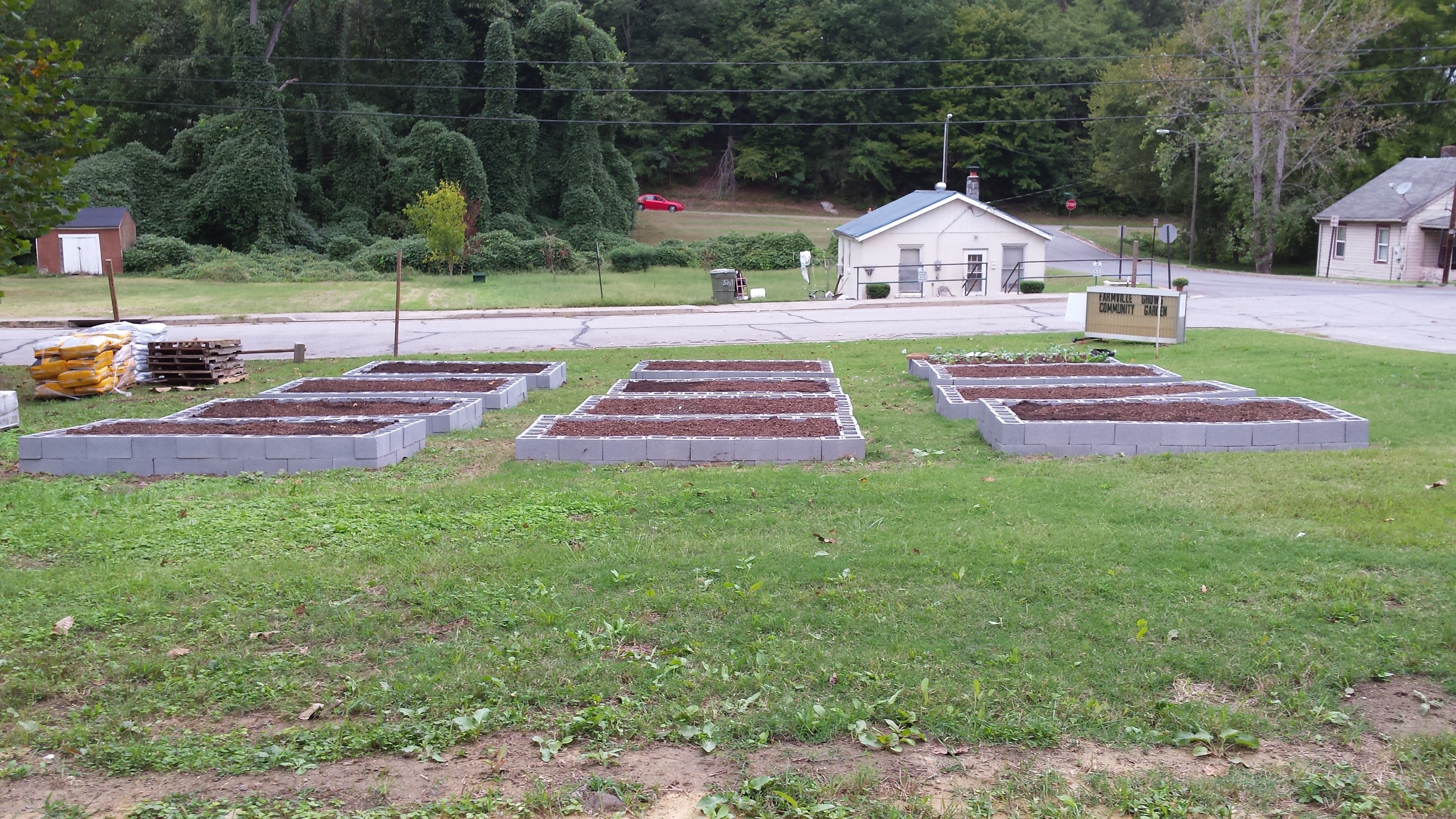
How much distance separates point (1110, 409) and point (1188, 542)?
4.65 metres

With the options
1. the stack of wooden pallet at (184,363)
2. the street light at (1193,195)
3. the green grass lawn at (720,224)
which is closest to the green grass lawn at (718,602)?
the stack of wooden pallet at (184,363)

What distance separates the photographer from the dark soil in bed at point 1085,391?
12.5 metres

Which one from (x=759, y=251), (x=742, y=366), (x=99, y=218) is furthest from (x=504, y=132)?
(x=742, y=366)

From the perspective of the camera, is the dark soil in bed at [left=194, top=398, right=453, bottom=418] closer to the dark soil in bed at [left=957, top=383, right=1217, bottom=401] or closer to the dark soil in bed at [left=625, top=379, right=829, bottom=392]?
the dark soil in bed at [left=625, top=379, right=829, bottom=392]

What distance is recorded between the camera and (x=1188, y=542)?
6871mm

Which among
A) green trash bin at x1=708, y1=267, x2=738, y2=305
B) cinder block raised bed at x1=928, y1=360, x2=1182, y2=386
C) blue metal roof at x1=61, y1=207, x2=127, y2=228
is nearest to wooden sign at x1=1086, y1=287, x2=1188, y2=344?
cinder block raised bed at x1=928, y1=360, x2=1182, y2=386

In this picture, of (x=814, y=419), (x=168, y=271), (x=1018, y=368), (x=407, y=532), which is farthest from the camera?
(x=168, y=271)

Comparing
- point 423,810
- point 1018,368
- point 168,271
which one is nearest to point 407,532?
point 423,810

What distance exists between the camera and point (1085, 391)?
41.7 ft

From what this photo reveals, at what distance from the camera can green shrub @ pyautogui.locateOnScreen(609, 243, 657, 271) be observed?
4578 centimetres

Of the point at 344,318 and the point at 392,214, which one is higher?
the point at 392,214

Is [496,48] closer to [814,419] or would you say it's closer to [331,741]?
[814,419]

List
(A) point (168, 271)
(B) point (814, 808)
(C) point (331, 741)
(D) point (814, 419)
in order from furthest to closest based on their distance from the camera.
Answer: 1. (A) point (168, 271)
2. (D) point (814, 419)
3. (C) point (331, 741)
4. (B) point (814, 808)

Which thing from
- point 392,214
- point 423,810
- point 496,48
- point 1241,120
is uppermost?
point 496,48
